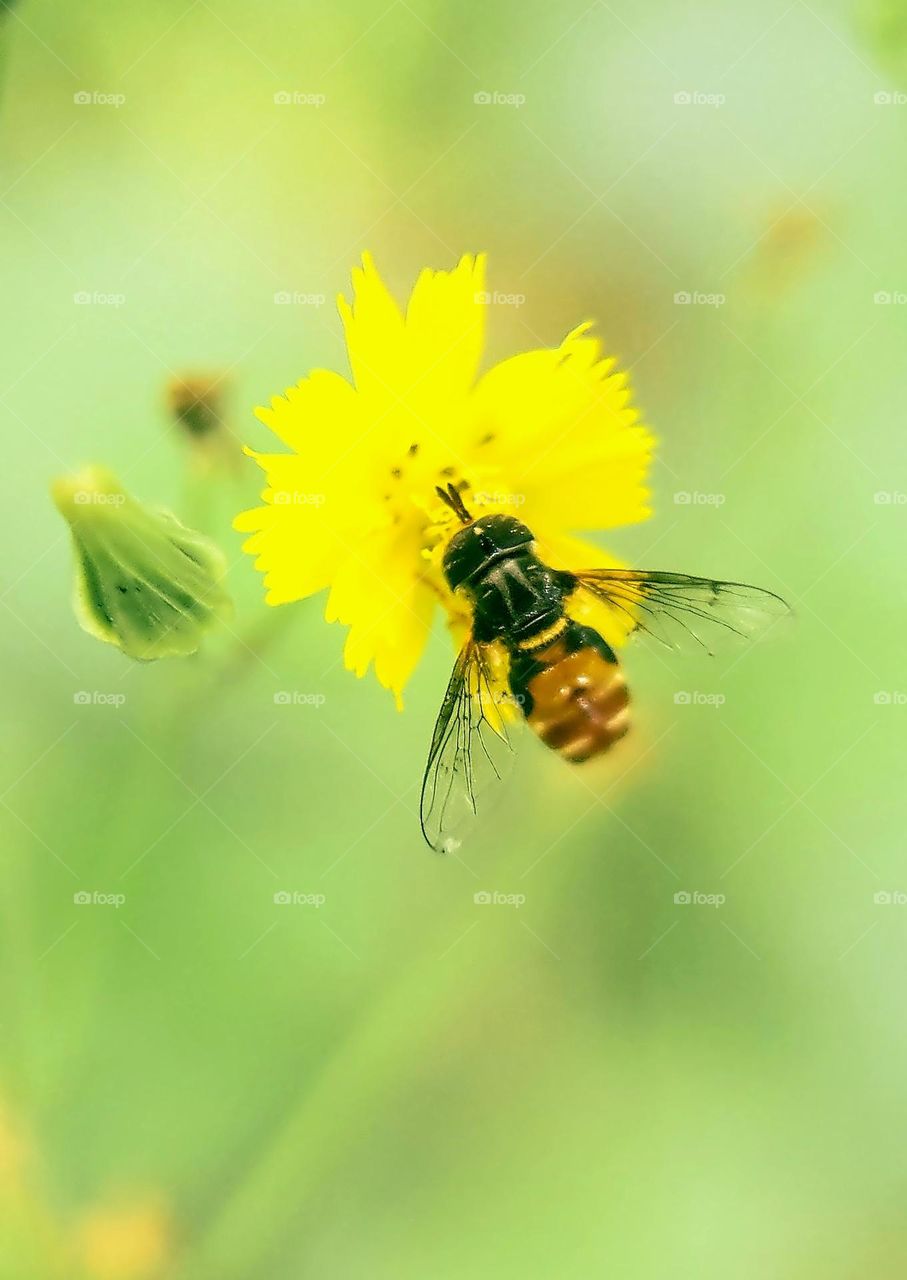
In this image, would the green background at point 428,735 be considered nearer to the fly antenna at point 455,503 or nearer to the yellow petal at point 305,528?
the yellow petal at point 305,528

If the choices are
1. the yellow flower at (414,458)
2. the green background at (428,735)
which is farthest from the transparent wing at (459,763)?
the green background at (428,735)

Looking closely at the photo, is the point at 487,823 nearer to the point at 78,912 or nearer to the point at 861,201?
the point at 78,912

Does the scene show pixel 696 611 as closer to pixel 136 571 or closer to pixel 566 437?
pixel 566 437

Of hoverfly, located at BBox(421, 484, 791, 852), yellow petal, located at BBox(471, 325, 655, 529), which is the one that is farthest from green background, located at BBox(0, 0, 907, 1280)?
hoverfly, located at BBox(421, 484, 791, 852)

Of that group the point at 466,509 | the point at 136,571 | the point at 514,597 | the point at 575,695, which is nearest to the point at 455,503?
the point at 466,509

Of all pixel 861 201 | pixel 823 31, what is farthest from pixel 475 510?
pixel 823 31
